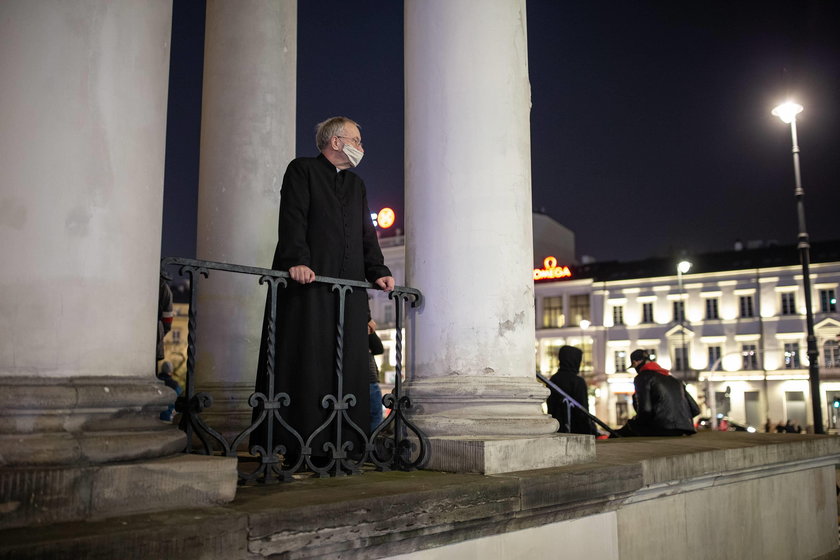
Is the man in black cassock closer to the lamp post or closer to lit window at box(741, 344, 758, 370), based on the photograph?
the lamp post

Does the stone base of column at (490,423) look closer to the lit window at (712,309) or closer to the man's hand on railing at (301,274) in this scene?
the man's hand on railing at (301,274)

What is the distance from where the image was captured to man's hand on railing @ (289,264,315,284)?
440 centimetres

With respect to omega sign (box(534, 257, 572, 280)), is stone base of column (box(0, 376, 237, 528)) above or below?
below

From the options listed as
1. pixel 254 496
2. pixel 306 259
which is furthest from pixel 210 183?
pixel 254 496

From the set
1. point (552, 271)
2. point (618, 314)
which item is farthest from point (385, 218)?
point (618, 314)

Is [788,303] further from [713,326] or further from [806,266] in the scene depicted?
[806,266]

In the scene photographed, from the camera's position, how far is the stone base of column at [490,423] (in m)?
4.57

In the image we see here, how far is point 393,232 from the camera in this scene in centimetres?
7531

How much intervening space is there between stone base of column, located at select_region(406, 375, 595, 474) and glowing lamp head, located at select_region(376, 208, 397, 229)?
67.8m

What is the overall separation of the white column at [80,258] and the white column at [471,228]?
1.90m

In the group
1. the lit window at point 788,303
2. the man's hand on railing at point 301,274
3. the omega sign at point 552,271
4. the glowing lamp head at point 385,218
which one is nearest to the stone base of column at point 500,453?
the man's hand on railing at point 301,274

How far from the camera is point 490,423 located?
4.76 metres

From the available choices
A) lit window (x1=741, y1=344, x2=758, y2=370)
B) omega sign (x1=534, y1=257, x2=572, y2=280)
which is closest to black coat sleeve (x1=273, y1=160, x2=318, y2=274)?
lit window (x1=741, y1=344, x2=758, y2=370)

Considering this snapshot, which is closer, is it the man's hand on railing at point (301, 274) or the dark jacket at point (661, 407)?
the man's hand on railing at point (301, 274)
